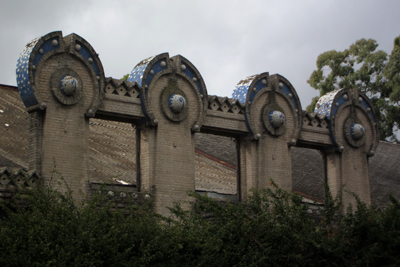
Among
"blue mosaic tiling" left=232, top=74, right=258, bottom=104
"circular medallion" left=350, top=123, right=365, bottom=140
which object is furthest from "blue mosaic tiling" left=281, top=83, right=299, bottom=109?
"circular medallion" left=350, top=123, right=365, bottom=140

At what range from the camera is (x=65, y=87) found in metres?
22.0

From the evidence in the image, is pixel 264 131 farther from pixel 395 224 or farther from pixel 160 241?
pixel 160 241

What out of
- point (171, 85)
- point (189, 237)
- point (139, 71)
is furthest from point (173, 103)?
point (189, 237)

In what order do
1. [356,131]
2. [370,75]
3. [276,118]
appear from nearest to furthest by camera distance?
[276,118] → [356,131] → [370,75]

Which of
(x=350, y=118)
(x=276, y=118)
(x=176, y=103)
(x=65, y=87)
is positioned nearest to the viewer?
(x=65, y=87)

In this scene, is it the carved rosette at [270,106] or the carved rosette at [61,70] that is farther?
the carved rosette at [270,106]

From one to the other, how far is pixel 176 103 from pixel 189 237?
638cm

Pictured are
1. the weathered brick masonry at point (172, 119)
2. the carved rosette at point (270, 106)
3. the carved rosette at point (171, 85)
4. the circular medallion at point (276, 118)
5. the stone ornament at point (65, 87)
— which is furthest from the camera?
the circular medallion at point (276, 118)

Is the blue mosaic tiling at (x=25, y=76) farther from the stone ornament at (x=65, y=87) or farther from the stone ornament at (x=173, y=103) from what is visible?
the stone ornament at (x=173, y=103)

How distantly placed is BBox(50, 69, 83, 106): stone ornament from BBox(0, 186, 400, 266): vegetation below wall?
127 inches

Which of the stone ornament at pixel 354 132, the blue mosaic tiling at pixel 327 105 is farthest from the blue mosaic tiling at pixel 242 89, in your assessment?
the stone ornament at pixel 354 132

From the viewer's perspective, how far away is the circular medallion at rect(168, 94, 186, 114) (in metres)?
24.1

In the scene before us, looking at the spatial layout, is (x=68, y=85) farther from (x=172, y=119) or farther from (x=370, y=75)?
(x=370, y=75)

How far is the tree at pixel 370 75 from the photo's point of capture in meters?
47.5
